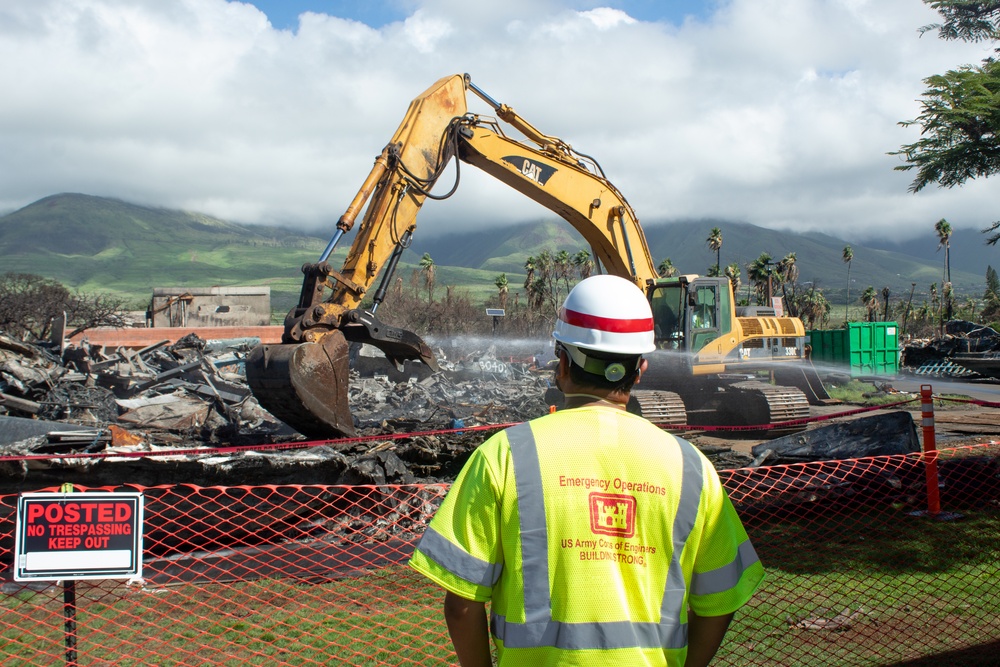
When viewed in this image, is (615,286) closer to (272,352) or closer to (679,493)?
(679,493)

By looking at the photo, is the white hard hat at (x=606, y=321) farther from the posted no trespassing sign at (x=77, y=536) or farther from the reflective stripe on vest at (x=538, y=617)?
the posted no trespassing sign at (x=77, y=536)

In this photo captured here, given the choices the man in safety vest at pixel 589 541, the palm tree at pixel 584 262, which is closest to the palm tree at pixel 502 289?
the palm tree at pixel 584 262

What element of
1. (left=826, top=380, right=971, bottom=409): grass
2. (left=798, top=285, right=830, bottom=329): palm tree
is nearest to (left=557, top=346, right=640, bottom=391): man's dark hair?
(left=826, top=380, right=971, bottom=409): grass

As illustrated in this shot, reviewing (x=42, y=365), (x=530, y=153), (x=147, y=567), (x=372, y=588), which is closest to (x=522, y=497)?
(x=372, y=588)

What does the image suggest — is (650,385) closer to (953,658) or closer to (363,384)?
(363,384)

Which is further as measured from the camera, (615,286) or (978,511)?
(978,511)

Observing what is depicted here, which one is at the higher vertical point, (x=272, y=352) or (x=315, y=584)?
(x=272, y=352)

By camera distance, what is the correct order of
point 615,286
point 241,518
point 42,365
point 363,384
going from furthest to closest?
point 363,384, point 42,365, point 241,518, point 615,286

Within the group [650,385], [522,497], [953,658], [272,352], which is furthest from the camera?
[650,385]

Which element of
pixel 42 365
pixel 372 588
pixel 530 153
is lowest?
pixel 372 588

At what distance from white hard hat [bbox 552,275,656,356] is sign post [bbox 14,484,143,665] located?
2.61 metres

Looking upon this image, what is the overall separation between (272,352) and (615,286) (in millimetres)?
6767

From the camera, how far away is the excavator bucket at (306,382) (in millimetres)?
8445

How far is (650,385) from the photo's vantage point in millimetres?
15109
